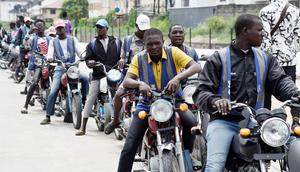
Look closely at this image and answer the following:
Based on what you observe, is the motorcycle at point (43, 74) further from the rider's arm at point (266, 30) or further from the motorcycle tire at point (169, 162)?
the motorcycle tire at point (169, 162)

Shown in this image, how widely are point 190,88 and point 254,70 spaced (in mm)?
2300

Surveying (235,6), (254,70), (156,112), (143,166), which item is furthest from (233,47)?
(235,6)

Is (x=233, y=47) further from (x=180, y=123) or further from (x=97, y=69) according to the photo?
(x=97, y=69)

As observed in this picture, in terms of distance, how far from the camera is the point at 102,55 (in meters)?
10.0

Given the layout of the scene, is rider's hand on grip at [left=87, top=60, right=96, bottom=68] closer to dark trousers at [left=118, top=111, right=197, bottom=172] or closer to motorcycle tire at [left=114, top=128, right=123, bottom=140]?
motorcycle tire at [left=114, top=128, right=123, bottom=140]

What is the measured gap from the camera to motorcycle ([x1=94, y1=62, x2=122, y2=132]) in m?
9.60

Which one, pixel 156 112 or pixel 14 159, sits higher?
pixel 156 112

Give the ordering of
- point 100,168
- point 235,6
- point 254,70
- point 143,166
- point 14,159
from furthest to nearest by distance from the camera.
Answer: point 235,6, point 14,159, point 100,168, point 143,166, point 254,70

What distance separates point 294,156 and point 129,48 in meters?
5.19

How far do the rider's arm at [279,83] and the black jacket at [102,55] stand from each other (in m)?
5.18

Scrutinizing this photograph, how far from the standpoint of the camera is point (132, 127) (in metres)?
6.06

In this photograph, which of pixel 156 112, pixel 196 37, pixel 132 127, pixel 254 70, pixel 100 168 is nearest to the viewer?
pixel 254 70

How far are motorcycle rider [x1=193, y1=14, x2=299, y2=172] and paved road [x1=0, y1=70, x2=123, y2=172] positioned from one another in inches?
125

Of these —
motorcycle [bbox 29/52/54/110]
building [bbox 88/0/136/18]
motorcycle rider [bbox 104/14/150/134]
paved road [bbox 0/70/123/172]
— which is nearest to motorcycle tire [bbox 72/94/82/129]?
paved road [bbox 0/70/123/172]
